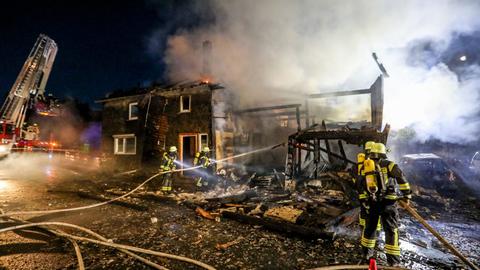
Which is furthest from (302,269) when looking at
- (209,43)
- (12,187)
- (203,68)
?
(209,43)

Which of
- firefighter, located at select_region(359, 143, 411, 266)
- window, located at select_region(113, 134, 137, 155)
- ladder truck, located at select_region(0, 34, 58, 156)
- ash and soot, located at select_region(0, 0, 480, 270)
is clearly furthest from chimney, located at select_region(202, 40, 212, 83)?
firefighter, located at select_region(359, 143, 411, 266)

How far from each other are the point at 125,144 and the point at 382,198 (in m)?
15.6

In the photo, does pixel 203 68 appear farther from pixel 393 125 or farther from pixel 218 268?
pixel 393 125

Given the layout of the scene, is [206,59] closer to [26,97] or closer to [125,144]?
[125,144]

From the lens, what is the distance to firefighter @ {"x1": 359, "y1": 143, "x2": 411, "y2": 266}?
3.91 m

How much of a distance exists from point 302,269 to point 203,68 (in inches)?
526

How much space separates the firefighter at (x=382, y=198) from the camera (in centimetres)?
391

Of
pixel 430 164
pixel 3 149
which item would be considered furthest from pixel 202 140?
pixel 430 164

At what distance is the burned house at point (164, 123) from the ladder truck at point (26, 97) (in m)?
3.71

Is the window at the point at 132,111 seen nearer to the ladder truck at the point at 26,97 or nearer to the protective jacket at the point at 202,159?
the ladder truck at the point at 26,97

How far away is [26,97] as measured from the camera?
47.7 feet

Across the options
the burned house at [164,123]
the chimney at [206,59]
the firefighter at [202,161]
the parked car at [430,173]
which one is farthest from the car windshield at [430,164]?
the chimney at [206,59]

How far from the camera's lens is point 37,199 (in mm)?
8562

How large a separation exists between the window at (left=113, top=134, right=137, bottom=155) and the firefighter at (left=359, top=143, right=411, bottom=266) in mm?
14275
